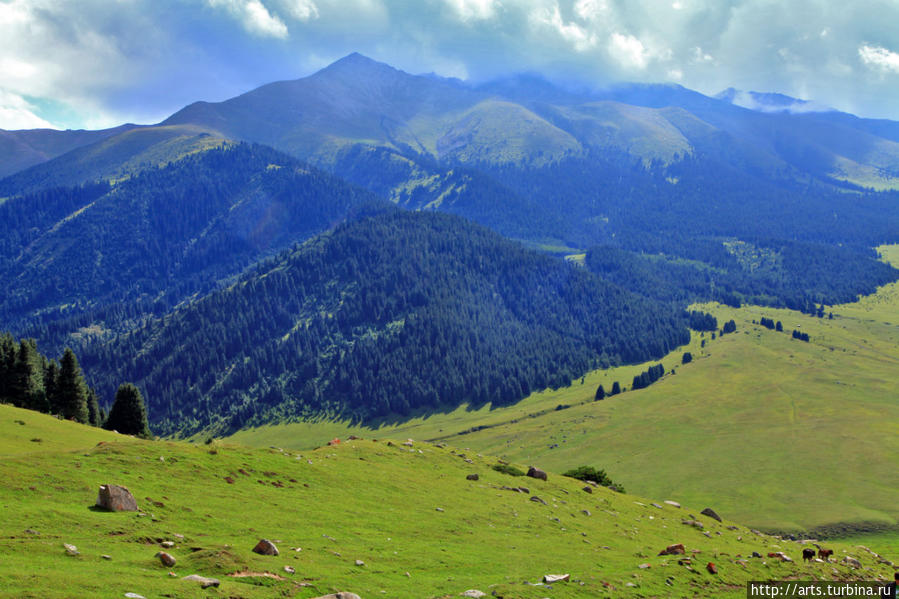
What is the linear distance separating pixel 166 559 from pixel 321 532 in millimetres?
12742

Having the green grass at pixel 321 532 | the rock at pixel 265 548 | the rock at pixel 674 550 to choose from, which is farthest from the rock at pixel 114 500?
the rock at pixel 674 550

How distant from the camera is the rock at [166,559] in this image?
2895 cm

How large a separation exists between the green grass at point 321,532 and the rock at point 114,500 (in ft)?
3.33

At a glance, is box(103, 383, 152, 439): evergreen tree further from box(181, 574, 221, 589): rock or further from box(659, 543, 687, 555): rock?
box(659, 543, 687, 555): rock

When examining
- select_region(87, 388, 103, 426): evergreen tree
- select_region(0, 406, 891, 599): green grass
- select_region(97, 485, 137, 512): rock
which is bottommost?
select_region(87, 388, 103, 426): evergreen tree

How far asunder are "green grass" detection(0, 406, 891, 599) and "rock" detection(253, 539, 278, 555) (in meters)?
0.53

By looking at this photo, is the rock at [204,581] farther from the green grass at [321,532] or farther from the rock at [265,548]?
the rock at [265,548]

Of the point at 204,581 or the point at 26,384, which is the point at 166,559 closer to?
the point at 204,581

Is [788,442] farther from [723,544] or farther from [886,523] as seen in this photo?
[723,544]

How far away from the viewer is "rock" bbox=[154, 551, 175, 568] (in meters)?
29.0

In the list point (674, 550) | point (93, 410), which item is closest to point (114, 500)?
point (674, 550)

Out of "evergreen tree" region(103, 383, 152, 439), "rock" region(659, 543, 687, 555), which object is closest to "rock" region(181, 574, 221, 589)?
"rock" region(659, 543, 687, 555)

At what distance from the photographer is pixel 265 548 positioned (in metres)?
33.0

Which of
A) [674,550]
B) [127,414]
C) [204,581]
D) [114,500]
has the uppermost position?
[114,500]
